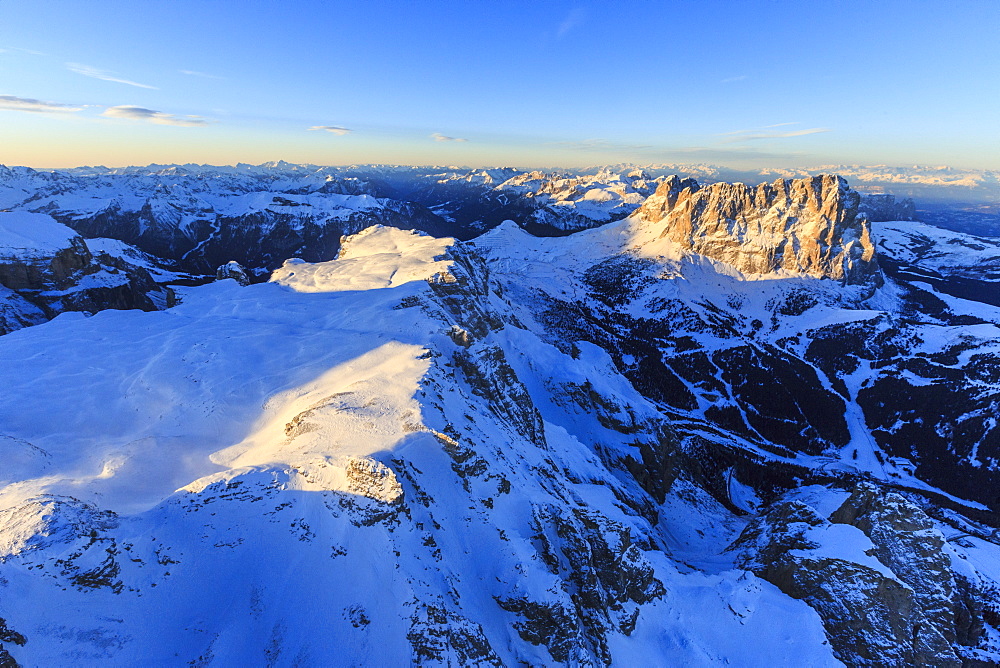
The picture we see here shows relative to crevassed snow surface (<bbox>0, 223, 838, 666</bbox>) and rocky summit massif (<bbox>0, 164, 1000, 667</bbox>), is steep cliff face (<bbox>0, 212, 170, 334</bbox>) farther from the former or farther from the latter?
crevassed snow surface (<bbox>0, 223, 838, 666</bbox>)

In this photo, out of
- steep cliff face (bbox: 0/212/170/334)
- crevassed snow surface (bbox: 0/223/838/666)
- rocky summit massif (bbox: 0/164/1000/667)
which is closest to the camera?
crevassed snow surface (bbox: 0/223/838/666)

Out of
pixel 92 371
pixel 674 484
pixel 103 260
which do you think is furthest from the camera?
pixel 103 260

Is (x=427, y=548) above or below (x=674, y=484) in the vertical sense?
above

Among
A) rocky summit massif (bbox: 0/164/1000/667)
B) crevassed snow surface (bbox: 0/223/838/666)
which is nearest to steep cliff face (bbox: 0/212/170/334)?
rocky summit massif (bbox: 0/164/1000/667)

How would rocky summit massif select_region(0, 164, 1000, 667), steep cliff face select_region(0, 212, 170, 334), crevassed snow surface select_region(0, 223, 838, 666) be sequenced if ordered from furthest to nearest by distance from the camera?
steep cliff face select_region(0, 212, 170, 334) → rocky summit massif select_region(0, 164, 1000, 667) → crevassed snow surface select_region(0, 223, 838, 666)

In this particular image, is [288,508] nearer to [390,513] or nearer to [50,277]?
[390,513]

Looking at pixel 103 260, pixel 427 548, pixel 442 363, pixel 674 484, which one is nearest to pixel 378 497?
pixel 427 548

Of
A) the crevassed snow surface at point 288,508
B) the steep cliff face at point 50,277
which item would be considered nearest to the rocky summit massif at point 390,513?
the crevassed snow surface at point 288,508

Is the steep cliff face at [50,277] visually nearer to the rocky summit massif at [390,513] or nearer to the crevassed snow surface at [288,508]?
the rocky summit massif at [390,513]

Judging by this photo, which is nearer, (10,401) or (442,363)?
Answer: (10,401)

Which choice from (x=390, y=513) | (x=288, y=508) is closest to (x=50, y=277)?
(x=288, y=508)

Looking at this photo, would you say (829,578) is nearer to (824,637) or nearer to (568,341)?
(824,637)
